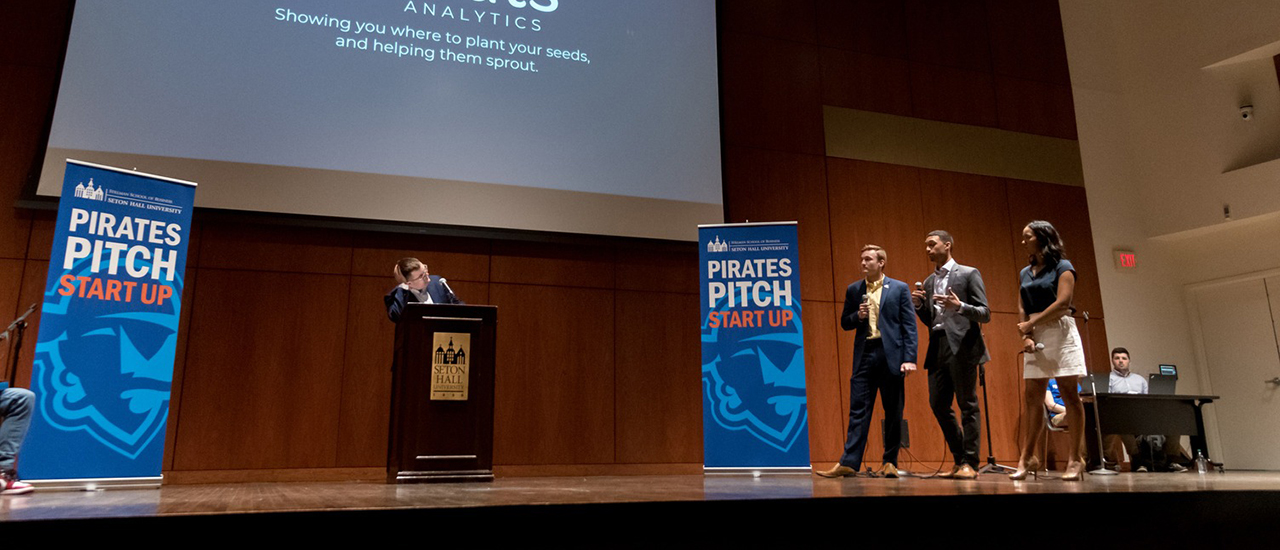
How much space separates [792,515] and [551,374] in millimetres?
3650

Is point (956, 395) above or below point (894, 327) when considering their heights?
below

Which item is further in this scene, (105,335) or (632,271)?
(632,271)

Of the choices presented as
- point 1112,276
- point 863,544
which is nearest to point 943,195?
point 1112,276

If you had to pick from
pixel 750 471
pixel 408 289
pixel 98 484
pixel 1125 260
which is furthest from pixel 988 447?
pixel 98 484

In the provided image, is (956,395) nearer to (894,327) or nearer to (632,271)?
(894,327)

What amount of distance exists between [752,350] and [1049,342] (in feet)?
6.45

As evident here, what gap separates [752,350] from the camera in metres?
5.13

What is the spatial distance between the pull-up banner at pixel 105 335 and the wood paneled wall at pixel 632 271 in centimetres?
120

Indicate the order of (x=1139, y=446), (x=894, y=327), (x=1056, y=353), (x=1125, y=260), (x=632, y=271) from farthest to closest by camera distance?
(x=1125, y=260) → (x=1139, y=446) → (x=632, y=271) → (x=894, y=327) → (x=1056, y=353)

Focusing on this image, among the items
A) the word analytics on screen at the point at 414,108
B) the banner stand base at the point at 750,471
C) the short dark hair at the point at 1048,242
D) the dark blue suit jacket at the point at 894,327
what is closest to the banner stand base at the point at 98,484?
the word analytics on screen at the point at 414,108

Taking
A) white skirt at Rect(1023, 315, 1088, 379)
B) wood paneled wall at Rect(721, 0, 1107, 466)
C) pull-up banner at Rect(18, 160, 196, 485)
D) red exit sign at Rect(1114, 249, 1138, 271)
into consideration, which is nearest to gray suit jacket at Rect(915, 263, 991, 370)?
white skirt at Rect(1023, 315, 1088, 379)

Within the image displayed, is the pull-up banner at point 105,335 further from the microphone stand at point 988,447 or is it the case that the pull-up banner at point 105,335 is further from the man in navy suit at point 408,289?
the microphone stand at point 988,447

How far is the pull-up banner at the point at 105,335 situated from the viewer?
11.9 feet

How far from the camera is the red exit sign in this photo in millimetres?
7617
